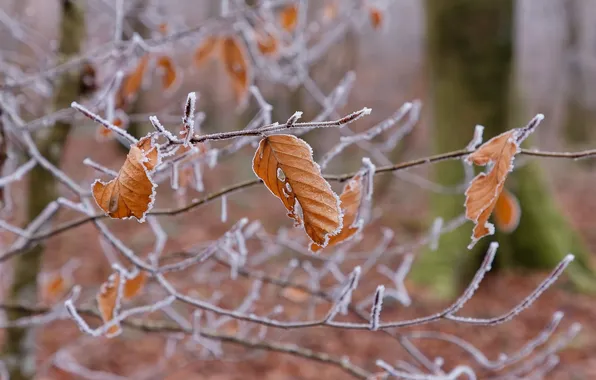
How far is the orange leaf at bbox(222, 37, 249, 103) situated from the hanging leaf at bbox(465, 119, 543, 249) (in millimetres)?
983

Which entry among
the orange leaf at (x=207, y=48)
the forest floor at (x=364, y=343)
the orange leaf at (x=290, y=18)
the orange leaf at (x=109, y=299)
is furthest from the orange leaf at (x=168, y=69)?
the forest floor at (x=364, y=343)

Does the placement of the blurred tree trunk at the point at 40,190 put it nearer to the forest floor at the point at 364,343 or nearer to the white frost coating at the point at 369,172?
the forest floor at the point at 364,343

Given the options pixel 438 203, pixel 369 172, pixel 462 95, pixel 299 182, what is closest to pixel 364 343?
pixel 438 203

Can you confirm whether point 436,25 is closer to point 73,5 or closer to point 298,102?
point 73,5

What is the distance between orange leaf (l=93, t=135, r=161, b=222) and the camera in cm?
70

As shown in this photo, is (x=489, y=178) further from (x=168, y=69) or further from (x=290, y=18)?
(x=290, y=18)

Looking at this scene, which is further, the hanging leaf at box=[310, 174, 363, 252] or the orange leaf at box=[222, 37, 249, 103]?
the orange leaf at box=[222, 37, 249, 103]

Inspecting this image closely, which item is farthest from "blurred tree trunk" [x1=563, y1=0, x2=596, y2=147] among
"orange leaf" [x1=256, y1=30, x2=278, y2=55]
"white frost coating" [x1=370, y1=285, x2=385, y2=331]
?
"white frost coating" [x1=370, y1=285, x2=385, y2=331]

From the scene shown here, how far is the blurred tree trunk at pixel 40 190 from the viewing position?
185 cm

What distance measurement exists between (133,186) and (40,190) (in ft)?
4.84

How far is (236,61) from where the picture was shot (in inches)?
67.7

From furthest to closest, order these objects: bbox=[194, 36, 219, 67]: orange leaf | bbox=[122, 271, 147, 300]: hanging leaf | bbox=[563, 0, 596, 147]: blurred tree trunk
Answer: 1. bbox=[563, 0, 596, 147]: blurred tree trunk
2. bbox=[194, 36, 219, 67]: orange leaf
3. bbox=[122, 271, 147, 300]: hanging leaf

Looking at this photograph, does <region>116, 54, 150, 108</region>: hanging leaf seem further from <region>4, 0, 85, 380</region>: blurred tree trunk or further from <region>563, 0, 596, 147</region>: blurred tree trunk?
<region>563, 0, 596, 147</region>: blurred tree trunk

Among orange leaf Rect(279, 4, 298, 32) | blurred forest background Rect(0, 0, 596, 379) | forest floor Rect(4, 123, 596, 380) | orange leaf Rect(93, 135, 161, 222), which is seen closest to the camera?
orange leaf Rect(93, 135, 161, 222)
